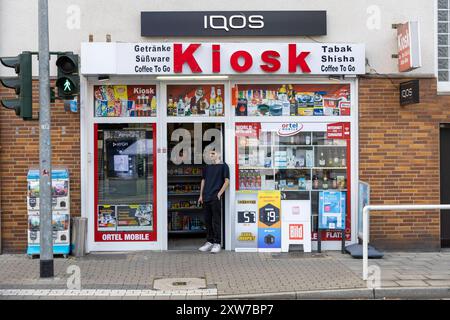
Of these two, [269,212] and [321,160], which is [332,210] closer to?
[321,160]

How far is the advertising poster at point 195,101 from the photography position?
1120 centimetres

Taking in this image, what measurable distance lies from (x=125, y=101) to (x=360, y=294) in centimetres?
548

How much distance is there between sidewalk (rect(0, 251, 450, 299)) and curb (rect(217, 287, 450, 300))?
1 centimetres

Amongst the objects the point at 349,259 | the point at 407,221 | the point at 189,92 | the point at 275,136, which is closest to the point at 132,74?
the point at 189,92

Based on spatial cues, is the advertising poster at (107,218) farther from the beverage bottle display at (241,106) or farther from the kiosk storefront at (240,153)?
the beverage bottle display at (241,106)

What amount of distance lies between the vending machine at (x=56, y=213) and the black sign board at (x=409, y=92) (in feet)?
19.6

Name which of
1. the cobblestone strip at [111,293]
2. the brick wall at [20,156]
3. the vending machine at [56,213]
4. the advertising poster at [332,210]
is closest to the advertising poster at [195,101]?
the brick wall at [20,156]

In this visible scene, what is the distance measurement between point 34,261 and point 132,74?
3540mm

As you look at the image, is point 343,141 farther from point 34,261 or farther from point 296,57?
point 34,261

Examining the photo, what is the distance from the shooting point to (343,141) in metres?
11.2

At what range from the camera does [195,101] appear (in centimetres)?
1121

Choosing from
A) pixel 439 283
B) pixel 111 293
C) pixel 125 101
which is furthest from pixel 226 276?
pixel 125 101

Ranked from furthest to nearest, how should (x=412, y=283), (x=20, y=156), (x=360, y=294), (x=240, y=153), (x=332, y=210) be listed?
(x=240, y=153)
(x=332, y=210)
(x=20, y=156)
(x=412, y=283)
(x=360, y=294)

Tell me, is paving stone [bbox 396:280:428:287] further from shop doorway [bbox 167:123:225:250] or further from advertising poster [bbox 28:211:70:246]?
advertising poster [bbox 28:211:70:246]
